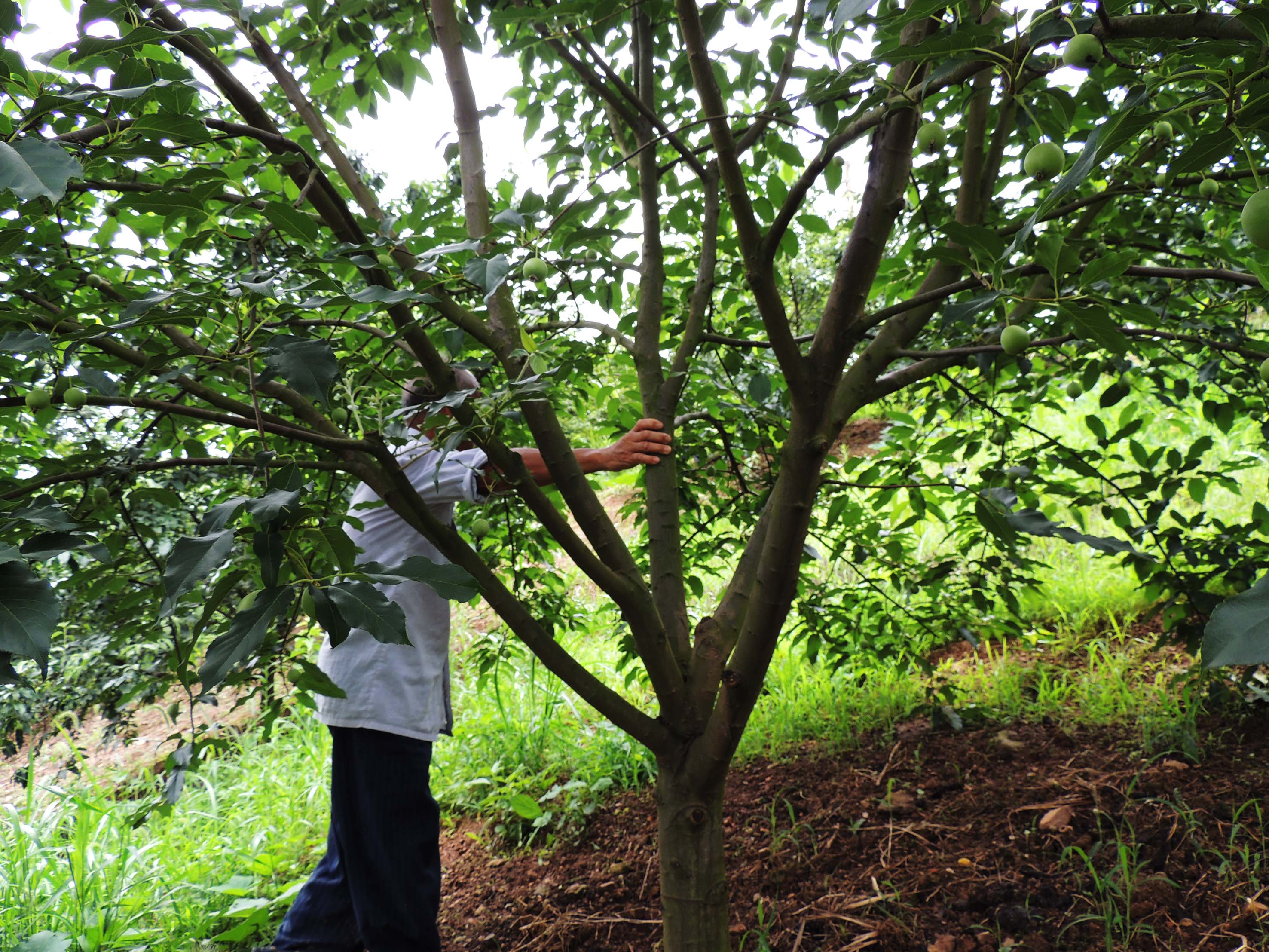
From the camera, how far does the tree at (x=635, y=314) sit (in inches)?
30.5

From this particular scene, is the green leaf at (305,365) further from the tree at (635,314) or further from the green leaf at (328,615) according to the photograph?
the green leaf at (328,615)

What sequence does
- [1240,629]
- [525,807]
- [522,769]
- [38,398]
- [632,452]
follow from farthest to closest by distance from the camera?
[522,769], [525,807], [632,452], [38,398], [1240,629]

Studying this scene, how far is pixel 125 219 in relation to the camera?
1497 millimetres

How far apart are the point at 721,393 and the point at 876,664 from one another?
1041mm

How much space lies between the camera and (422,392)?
139 centimetres

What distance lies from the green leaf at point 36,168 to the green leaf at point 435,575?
1.34ft

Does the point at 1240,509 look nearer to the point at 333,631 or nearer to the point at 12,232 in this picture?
the point at 333,631

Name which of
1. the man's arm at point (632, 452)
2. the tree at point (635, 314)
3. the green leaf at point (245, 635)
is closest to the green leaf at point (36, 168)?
the tree at point (635, 314)

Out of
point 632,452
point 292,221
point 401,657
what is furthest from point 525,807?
point 292,221

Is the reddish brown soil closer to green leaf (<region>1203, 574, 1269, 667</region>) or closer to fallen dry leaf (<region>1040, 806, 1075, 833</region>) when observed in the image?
fallen dry leaf (<region>1040, 806, 1075, 833</region>)

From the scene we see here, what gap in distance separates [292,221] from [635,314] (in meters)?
1.17

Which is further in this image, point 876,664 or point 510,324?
point 876,664

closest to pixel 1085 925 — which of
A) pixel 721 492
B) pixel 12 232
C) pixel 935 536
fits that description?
pixel 721 492

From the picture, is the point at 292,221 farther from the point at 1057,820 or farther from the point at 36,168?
the point at 1057,820
